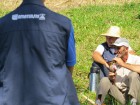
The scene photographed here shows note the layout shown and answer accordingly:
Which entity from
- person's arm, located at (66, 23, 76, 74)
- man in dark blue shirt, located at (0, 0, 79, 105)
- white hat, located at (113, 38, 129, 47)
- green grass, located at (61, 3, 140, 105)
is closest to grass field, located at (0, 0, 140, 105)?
green grass, located at (61, 3, 140, 105)

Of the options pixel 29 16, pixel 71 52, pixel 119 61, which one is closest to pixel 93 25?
pixel 119 61

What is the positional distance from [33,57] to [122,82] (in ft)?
11.1

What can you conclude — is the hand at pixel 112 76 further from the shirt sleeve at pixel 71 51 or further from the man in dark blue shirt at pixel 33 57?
the man in dark blue shirt at pixel 33 57

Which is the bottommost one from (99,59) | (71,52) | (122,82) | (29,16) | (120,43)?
(122,82)

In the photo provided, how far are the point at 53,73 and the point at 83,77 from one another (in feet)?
17.0

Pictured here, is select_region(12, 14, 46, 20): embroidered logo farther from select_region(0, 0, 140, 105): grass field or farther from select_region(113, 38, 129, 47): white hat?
select_region(0, 0, 140, 105): grass field

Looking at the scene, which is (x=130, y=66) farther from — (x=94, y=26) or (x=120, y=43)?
(x=94, y=26)

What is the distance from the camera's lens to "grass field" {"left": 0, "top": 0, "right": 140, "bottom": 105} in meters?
8.52

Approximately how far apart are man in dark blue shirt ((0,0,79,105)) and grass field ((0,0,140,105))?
401 centimetres

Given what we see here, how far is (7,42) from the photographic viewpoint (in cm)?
313

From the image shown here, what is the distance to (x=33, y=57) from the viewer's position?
10.2 feet

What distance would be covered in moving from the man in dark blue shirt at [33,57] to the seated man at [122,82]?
2997mm

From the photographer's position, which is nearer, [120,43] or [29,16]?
[29,16]

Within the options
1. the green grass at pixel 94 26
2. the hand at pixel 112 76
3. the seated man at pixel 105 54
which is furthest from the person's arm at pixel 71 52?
the green grass at pixel 94 26
